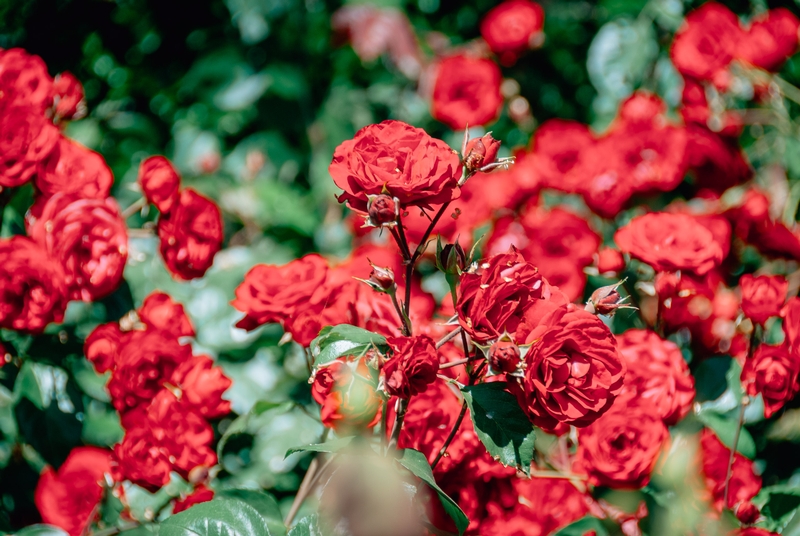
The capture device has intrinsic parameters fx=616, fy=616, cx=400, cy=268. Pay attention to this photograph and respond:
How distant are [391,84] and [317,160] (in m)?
0.33

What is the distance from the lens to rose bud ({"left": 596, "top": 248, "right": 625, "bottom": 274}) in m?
1.02

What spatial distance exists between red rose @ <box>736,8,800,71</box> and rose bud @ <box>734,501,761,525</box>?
1089mm

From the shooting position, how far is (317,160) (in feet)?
6.24

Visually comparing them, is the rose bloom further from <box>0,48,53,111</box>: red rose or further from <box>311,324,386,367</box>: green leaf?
<box>311,324,386,367</box>: green leaf

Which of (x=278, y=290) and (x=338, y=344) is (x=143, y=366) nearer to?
(x=278, y=290)

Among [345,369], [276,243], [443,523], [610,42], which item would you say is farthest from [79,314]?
[610,42]

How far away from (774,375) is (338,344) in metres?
0.63

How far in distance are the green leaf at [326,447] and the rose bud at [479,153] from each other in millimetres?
330

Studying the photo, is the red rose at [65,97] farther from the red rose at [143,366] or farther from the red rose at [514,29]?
the red rose at [514,29]

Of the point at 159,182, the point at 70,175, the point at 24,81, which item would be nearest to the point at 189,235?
the point at 159,182

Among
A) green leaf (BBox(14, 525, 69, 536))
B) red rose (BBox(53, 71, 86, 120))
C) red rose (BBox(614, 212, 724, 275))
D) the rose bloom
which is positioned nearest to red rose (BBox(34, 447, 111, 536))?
green leaf (BBox(14, 525, 69, 536))

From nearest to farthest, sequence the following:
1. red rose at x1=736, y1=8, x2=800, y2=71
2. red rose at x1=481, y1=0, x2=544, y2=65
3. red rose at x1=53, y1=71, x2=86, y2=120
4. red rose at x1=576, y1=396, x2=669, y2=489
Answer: red rose at x1=576, y1=396, x2=669, y2=489 → red rose at x1=53, y1=71, x2=86, y2=120 → red rose at x1=736, y1=8, x2=800, y2=71 → red rose at x1=481, y1=0, x2=544, y2=65

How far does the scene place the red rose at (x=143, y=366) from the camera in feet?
2.90

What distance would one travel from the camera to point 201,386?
2.91ft
